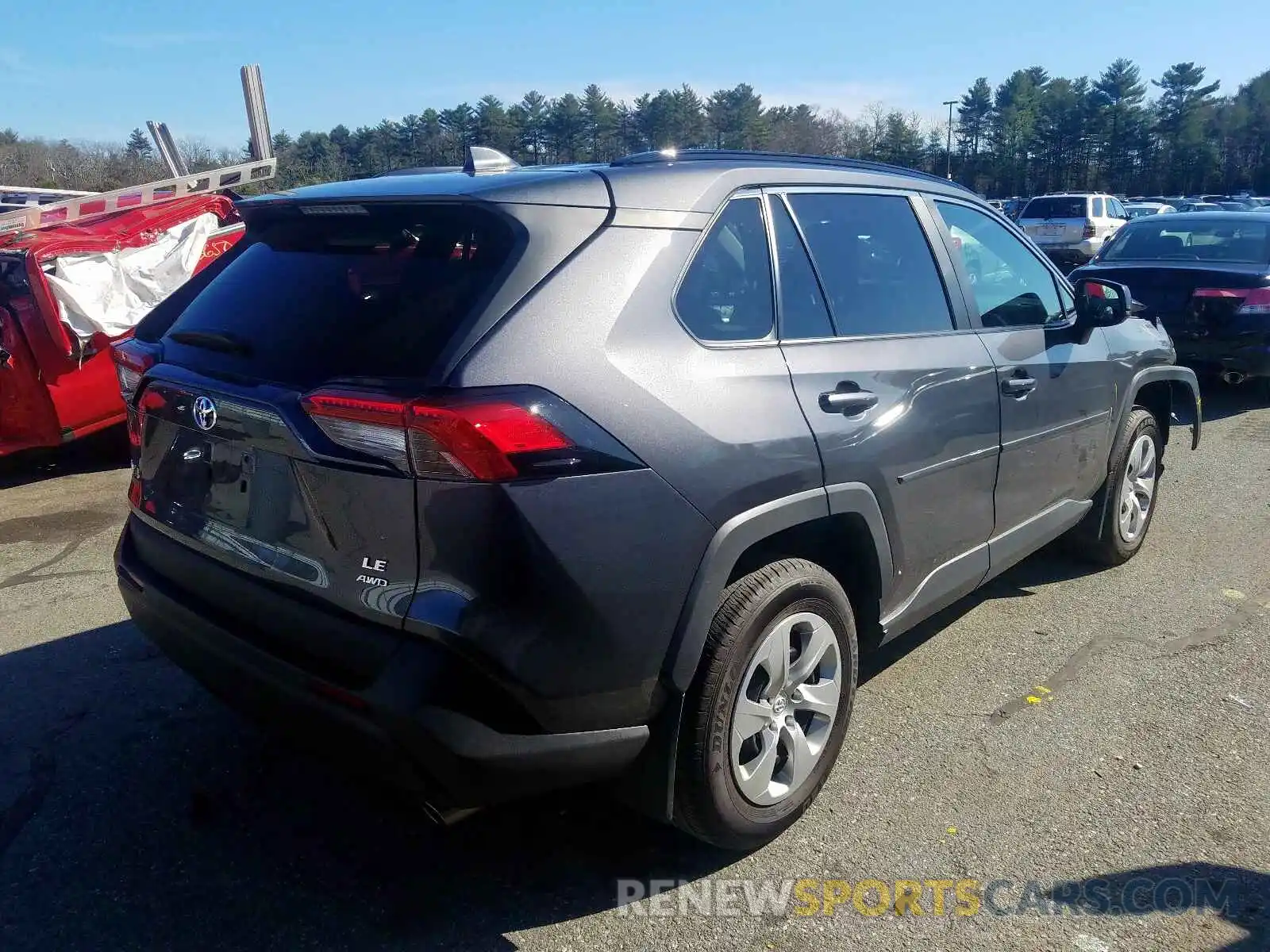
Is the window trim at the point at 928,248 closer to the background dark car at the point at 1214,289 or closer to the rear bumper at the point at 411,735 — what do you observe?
the rear bumper at the point at 411,735

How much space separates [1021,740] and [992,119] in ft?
245

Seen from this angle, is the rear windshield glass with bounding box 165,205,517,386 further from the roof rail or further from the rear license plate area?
the roof rail

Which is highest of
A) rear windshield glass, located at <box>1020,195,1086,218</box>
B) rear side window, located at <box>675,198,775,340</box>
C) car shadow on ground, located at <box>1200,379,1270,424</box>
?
rear windshield glass, located at <box>1020,195,1086,218</box>

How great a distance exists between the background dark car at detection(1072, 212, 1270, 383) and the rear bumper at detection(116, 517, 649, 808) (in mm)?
7027

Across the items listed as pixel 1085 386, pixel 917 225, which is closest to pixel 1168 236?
pixel 1085 386

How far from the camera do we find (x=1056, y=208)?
1018 inches

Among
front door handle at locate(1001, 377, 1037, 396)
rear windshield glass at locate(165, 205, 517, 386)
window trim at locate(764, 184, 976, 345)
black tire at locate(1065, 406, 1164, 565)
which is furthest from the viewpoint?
black tire at locate(1065, 406, 1164, 565)

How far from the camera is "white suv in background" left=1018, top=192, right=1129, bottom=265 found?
2439 cm

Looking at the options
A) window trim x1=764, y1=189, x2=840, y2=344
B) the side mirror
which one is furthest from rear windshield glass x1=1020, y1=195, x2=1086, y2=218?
window trim x1=764, y1=189, x2=840, y2=344

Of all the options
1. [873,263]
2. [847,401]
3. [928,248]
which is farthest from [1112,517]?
[847,401]

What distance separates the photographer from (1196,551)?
211 inches

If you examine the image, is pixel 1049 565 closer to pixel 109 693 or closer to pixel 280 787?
pixel 280 787

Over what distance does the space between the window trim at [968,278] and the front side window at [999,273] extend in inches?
0.5

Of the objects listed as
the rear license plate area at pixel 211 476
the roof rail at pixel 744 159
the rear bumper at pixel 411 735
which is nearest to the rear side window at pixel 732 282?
the roof rail at pixel 744 159
